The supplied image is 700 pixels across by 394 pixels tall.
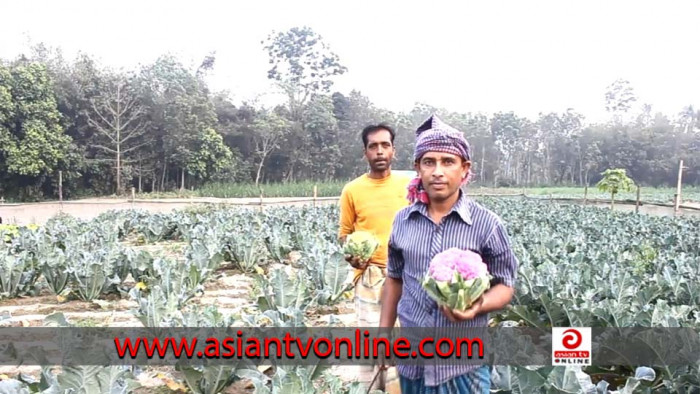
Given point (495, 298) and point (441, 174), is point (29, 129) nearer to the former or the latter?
point (441, 174)

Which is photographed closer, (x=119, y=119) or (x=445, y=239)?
(x=445, y=239)

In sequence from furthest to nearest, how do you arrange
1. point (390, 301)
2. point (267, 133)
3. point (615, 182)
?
point (267, 133) < point (615, 182) < point (390, 301)

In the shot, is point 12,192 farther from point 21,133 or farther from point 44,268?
point 44,268

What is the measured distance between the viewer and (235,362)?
11.1 ft

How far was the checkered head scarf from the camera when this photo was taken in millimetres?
1849

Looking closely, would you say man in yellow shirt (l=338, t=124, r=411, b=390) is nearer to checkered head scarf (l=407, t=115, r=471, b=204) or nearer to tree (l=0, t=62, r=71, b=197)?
checkered head scarf (l=407, t=115, r=471, b=204)

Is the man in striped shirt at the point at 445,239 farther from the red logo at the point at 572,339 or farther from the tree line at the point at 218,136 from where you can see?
the tree line at the point at 218,136

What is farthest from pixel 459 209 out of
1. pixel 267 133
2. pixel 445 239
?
pixel 267 133

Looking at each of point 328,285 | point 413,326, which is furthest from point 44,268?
point 413,326

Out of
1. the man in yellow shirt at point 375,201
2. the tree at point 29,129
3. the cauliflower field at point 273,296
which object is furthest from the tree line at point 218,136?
the man in yellow shirt at point 375,201

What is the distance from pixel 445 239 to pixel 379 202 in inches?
51.4

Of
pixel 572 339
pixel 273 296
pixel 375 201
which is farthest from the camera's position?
pixel 273 296

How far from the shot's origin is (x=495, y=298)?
5.85 ft

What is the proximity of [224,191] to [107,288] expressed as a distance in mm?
26499
